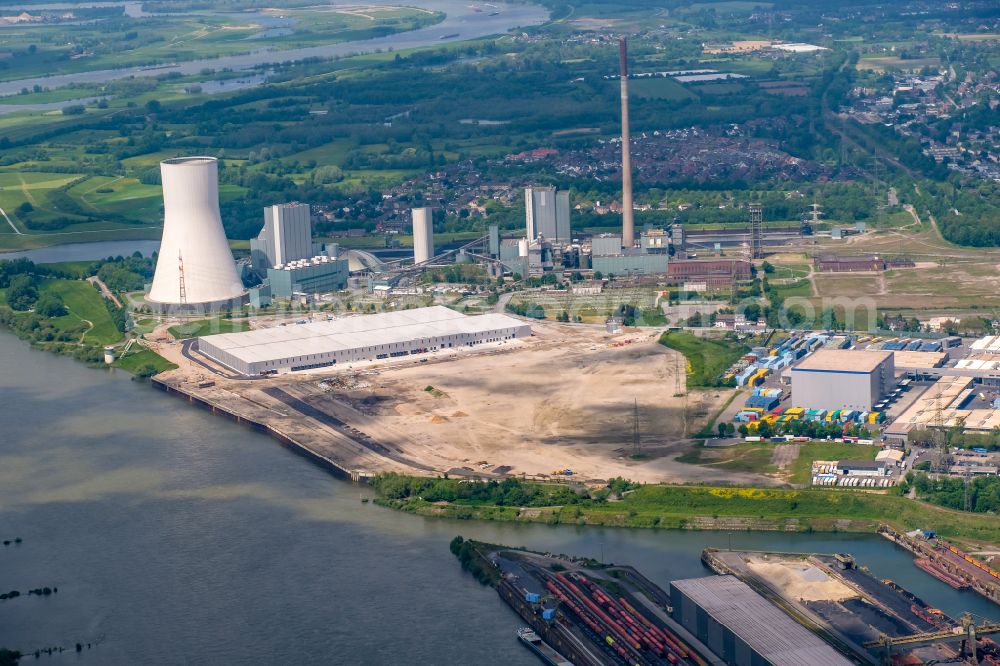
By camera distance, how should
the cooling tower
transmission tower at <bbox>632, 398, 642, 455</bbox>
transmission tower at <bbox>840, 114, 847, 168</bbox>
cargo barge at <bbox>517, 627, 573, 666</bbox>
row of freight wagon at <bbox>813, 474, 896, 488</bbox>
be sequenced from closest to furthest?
cargo barge at <bbox>517, 627, 573, 666</bbox> < row of freight wagon at <bbox>813, 474, 896, 488</bbox> < transmission tower at <bbox>632, 398, 642, 455</bbox> < the cooling tower < transmission tower at <bbox>840, 114, 847, 168</bbox>

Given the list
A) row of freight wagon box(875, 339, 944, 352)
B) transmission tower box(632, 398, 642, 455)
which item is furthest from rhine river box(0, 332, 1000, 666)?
row of freight wagon box(875, 339, 944, 352)

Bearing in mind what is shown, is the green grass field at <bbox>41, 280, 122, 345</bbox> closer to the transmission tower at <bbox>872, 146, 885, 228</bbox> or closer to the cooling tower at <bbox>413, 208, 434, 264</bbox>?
the cooling tower at <bbox>413, 208, 434, 264</bbox>

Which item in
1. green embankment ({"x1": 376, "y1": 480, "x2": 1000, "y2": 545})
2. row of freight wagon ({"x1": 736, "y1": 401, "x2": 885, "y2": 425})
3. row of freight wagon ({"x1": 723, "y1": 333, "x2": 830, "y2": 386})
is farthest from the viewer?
row of freight wagon ({"x1": 723, "y1": 333, "x2": 830, "y2": 386})

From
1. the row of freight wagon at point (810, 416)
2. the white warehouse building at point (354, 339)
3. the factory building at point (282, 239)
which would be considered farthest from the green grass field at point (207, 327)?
the row of freight wagon at point (810, 416)

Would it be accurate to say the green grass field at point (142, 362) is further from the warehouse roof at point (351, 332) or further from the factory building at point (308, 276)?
the factory building at point (308, 276)

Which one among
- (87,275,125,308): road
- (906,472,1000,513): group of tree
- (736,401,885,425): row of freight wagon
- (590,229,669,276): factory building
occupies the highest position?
(590,229,669,276): factory building

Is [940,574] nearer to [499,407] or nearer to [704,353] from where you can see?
[499,407]
